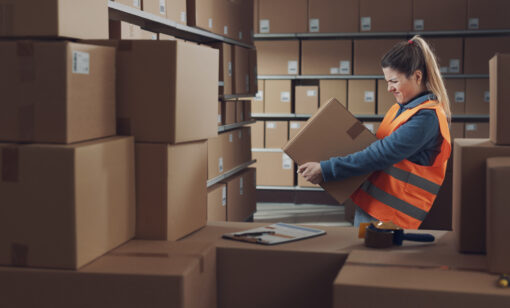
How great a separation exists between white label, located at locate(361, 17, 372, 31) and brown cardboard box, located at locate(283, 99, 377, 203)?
12.3ft

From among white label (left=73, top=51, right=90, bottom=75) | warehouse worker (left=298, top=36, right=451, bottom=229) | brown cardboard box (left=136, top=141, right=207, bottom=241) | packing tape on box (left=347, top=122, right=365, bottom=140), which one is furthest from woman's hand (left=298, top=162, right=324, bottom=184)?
white label (left=73, top=51, right=90, bottom=75)

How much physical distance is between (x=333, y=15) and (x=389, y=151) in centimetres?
389

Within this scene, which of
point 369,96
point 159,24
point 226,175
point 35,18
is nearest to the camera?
point 35,18

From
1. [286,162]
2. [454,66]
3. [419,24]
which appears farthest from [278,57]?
[454,66]

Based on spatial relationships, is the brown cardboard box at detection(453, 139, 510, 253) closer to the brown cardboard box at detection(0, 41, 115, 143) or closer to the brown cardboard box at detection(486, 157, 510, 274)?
the brown cardboard box at detection(486, 157, 510, 274)

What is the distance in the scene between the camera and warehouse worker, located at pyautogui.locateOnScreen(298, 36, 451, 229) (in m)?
2.23

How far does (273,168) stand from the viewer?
611 centimetres

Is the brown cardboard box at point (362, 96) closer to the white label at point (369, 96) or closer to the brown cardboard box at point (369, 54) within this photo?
the white label at point (369, 96)

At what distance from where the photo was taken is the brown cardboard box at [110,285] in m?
1.36

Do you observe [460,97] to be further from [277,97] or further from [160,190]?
[160,190]

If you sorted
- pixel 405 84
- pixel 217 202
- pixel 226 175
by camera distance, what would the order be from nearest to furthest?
pixel 405 84 → pixel 217 202 → pixel 226 175

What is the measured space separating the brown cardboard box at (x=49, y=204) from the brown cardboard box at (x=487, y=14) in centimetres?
499

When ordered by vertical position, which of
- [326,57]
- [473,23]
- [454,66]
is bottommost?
[454,66]

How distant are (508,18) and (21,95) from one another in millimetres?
5216
